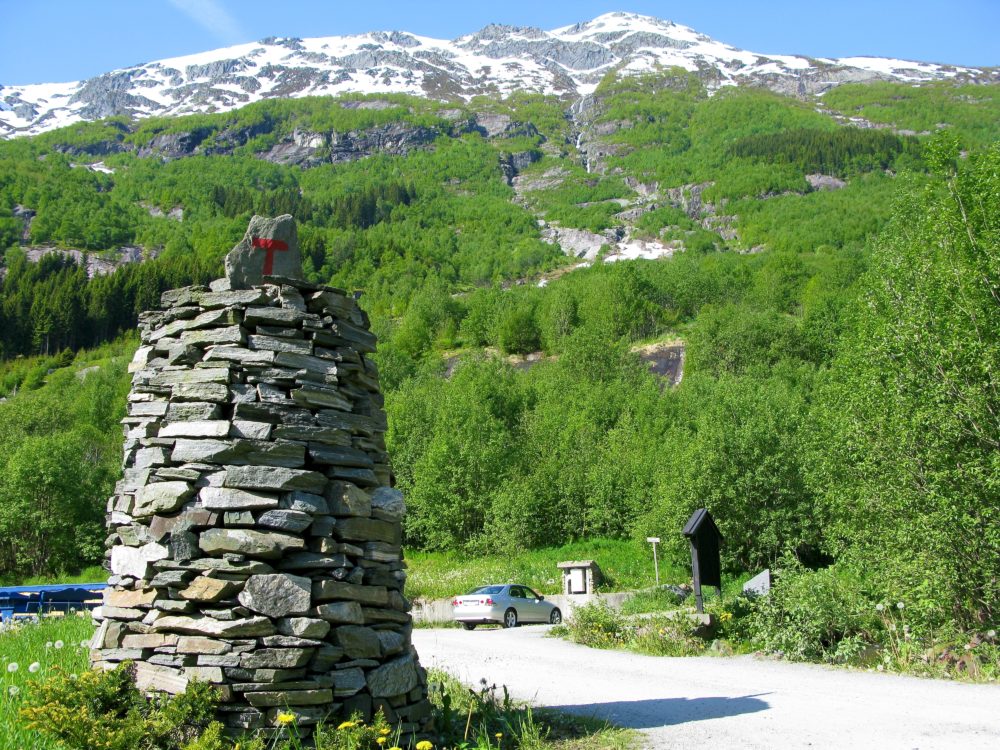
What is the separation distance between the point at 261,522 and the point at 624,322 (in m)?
65.4

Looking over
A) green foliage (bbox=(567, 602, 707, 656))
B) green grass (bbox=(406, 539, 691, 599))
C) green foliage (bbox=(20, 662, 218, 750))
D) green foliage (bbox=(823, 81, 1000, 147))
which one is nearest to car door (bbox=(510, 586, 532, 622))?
green grass (bbox=(406, 539, 691, 599))

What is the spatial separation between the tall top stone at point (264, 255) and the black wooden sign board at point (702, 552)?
1012cm

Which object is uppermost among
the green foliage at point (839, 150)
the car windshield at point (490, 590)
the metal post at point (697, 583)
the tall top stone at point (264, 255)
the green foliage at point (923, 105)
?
the green foliage at point (923, 105)

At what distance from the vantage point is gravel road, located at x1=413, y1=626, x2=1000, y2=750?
281 inches

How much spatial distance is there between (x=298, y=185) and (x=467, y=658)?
162 metres

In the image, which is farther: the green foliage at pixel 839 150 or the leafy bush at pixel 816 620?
the green foliage at pixel 839 150

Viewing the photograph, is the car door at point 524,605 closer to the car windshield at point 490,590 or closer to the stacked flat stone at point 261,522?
the car windshield at point 490,590

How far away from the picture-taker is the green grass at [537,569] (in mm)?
25203

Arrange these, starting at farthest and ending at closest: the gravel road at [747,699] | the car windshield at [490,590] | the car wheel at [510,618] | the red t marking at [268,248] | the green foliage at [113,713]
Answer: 1. the car windshield at [490,590]
2. the car wheel at [510,618]
3. the gravel road at [747,699]
4. the red t marking at [268,248]
5. the green foliage at [113,713]

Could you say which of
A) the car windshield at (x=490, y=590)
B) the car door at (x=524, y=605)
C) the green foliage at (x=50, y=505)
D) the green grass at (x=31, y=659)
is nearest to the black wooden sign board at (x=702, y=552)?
the car door at (x=524, y=605)

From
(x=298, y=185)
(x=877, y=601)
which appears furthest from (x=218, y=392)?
(x=298, y=185)

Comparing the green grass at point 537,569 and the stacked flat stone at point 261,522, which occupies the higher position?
the stacked flat stone at point 261,522

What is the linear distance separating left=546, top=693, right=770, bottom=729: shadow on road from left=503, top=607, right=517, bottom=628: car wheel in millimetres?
11607

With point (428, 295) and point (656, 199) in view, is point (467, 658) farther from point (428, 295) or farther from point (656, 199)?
point (656, 199)
